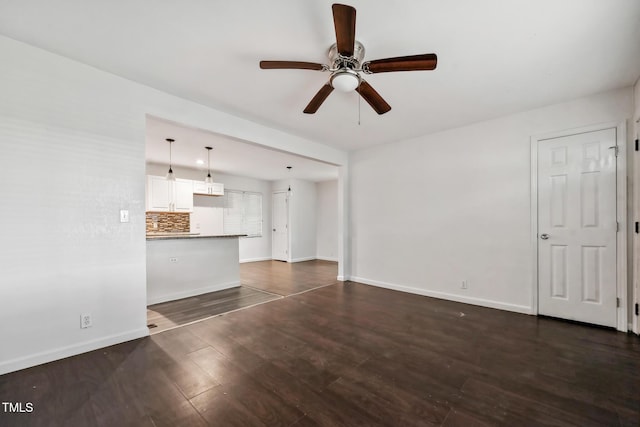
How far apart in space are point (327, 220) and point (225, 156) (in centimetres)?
388

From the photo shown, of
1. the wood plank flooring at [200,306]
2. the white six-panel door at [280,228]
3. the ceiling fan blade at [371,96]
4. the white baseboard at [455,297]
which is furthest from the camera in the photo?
the white six-panel door at [280,228]

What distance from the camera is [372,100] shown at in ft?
8.03

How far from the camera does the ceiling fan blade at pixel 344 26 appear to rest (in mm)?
1471

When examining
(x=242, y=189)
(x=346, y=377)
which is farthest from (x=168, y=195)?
(x=346, y=377)

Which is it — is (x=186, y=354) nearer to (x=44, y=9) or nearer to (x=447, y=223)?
(x=44, y=9)

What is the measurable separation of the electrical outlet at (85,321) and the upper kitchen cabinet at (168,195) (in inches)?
151

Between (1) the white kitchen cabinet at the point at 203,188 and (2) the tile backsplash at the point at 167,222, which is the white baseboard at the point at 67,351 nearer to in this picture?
(1) the white kitchen cabinet at the point at 203,188

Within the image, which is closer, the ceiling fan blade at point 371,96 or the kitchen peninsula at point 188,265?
the ceiling fan blade at point 371,96

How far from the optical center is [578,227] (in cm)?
303

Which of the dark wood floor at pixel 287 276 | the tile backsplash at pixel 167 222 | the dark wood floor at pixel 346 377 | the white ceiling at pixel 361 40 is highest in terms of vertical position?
the white ceiling at pixel 361 40

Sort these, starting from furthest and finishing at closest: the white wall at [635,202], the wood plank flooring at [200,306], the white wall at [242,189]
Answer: the white wall at [242,189] < the wood plank flooring at [200,306] < the white wall at [635,202]

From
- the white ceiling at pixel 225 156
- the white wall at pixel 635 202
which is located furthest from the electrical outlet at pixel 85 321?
the white wall at pixel 635 202

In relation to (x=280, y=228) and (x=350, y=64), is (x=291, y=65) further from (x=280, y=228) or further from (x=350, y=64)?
(x=280, y=228)

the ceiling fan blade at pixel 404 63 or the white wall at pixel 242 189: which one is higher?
the ceiling fan blade at pixel 404 63
